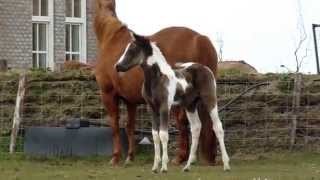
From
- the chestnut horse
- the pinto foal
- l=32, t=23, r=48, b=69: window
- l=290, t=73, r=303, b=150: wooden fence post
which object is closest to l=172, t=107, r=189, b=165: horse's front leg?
the chestnut horse

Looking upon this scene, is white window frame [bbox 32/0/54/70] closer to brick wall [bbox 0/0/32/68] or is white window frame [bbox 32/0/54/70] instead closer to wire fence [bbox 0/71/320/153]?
brick wall [bbox 0/0/32/68]

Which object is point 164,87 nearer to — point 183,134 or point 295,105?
point 183,134

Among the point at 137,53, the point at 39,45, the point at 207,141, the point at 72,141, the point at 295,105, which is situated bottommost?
the point at 72,141

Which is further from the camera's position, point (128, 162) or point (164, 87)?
point (128, 162)

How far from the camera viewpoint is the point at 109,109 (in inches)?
588

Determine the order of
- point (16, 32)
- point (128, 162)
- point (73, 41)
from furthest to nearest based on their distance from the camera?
point (73, 41) < point (16, 32) < point (128, 162)

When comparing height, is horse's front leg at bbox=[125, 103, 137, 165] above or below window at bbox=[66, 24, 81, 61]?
below

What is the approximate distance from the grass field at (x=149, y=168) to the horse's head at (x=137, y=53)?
1527mm

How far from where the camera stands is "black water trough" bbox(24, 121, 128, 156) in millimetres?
15742

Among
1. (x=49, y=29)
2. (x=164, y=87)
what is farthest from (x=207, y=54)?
(x=49, y=29)

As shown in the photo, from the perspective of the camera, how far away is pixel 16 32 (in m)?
27.0

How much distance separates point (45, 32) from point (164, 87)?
16.4 m

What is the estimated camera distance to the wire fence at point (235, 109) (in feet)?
54.0

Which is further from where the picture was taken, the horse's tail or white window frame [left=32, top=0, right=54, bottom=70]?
white window frame [left=32, top=0, right=54, bottom=70]
